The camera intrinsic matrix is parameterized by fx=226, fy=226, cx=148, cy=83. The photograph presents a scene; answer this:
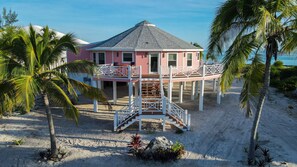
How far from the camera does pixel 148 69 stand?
62.3ft

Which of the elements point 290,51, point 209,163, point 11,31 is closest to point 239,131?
point 209,163

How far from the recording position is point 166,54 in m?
19.0

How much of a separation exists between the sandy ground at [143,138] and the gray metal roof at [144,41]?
5.34 m

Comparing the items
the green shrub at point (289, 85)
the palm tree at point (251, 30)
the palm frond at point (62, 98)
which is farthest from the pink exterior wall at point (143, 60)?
the green shrub at point (289, 85)

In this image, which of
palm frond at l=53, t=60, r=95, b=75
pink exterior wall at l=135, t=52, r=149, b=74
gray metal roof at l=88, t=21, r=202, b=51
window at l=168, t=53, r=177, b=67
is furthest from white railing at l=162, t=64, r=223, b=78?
palm frond at l=53, t=60, r=95, b=75

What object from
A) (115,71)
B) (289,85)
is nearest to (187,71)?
(115,71)

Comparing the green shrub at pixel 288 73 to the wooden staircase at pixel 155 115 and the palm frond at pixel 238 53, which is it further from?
the palm frond at pixel 238 53

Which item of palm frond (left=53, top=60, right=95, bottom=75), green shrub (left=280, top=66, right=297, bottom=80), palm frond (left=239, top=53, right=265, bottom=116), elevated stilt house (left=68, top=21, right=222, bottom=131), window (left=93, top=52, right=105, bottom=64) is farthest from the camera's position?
green shrub (left=280, top=66, right=297, bottom=80)

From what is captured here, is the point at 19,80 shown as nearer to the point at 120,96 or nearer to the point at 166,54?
the point at 166,54

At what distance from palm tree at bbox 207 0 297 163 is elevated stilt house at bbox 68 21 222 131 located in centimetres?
616

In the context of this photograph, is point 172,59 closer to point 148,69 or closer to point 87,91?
point 148,69

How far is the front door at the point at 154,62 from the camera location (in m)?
18.8

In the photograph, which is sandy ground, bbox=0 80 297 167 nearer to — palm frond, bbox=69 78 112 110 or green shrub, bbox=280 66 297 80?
palm frond, bbox=69 78 112 110

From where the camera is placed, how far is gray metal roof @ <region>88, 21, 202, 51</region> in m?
18.7
